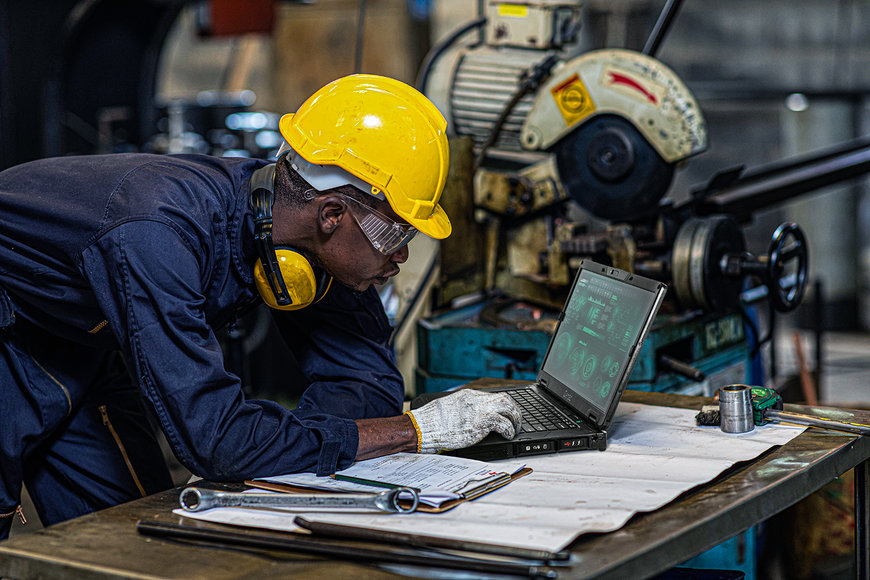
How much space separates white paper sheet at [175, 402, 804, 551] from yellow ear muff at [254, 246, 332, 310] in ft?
1.46

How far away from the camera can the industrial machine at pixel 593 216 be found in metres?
2.73

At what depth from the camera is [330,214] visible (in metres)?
1.75

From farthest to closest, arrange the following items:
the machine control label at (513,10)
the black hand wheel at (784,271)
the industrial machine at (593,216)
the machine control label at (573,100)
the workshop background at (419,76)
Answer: the workshop background at (419,76)
the machine control label at (513,10)
the machine control label at (573,100)
the industrial machine at (593,216)
the black hand wheel at (784,271)

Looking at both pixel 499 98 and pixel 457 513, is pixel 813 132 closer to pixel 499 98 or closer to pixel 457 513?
pixel 499 98

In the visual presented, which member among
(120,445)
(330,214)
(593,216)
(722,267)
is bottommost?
(120,445)

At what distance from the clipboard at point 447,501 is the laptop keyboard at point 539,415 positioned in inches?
5.6

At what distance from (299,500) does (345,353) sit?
1.82ft

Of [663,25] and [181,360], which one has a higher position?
[663,25]

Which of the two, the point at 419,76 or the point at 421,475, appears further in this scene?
the point at 419,76

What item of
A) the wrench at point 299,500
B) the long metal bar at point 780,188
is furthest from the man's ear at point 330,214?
the long metal bar at point 780,188

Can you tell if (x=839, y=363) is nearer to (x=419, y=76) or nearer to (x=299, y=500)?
(x=419, y=76)

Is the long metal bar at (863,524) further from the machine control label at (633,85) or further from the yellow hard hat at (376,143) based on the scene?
the machine control label at (633,85)

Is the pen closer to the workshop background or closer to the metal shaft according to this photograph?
the metal shaft

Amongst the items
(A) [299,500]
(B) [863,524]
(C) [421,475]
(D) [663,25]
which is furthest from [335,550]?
(D) [663,25]
